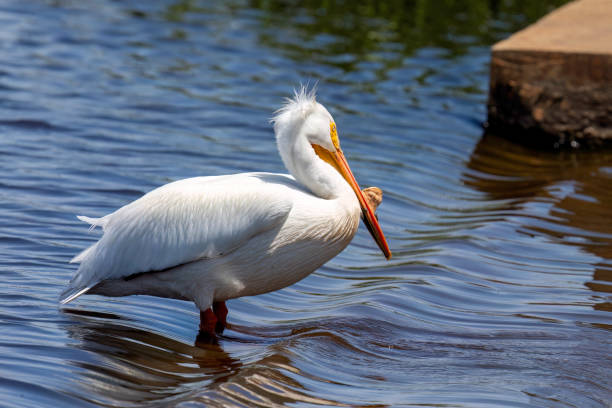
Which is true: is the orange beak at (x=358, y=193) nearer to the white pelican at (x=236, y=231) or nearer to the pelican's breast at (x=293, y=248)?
the white pelican at (x=236, y=231)

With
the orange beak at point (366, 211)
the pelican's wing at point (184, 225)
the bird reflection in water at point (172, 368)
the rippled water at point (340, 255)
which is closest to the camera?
the bird reflection in water at point (172, 368)

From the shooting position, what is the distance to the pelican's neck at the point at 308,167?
4.09 m

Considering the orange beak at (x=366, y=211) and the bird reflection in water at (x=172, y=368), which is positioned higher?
the orange beak at (x=366, y=211)

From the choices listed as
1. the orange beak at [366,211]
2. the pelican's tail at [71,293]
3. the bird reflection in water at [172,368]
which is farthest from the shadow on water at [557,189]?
the pelican's tail at [71,293]

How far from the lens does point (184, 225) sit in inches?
158

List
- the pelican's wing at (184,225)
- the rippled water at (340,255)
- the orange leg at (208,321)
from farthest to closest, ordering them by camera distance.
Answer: the orange leg at (208,321) → the pelican's wing at (184,225) → the rippled water at (340,255)

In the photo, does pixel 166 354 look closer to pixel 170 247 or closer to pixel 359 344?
pixel 170 247

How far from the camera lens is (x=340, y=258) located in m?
5.40

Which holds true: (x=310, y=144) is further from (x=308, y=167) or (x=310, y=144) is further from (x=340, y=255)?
(x=340, y=255)

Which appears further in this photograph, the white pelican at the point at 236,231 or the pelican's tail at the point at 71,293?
the pelican's tail at the point at 71,293

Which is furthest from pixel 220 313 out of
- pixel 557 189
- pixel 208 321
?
pixel 557 189

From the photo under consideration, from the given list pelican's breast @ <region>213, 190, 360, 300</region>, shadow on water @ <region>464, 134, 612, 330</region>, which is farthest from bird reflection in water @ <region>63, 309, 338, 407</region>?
shadow on water @ <region>464, 134, 612, 330</region>

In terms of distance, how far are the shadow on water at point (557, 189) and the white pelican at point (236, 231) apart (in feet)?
4.92

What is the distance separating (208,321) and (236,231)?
1.45 ft
